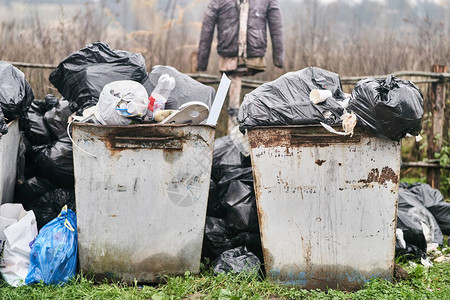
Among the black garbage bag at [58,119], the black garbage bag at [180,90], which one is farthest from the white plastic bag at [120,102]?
the black garbage bag at [58,119]

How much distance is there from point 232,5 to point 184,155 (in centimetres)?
372

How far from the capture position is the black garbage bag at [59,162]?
3391mm

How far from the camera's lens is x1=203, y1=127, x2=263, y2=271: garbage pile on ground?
10.5 feet

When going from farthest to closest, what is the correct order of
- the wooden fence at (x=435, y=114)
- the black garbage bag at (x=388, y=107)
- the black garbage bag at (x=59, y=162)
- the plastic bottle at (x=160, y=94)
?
the wooden fence at (x=435, y=114), the black garbage bag at (x=59, y=162), the plastic bottle at (x=160, y=94), the black garbage bag at (x=388, y=107)

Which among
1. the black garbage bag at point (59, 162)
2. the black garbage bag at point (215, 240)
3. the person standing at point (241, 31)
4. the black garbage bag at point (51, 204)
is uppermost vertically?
the person standing at point (241, 31)

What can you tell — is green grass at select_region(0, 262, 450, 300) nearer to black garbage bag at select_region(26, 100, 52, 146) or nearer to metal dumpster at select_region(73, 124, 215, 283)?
metal dumpster at select_region(73, 124, 215, 283)

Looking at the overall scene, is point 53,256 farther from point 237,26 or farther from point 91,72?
point 237,26

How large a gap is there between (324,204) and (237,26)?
3743 millimetres

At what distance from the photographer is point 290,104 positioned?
2.87 m

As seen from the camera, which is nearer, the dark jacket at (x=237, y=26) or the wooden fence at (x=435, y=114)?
the wooden fence at (x=435, y=114)

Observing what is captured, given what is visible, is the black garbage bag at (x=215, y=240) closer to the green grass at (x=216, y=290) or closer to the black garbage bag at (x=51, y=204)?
the green grass at (x=216, y=290)

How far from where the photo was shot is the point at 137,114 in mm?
2830

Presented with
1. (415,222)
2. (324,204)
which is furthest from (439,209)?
(324,204)

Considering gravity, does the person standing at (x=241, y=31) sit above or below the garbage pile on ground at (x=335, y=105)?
above
